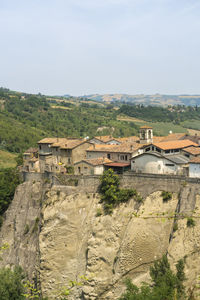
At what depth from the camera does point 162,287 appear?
83.1 feet

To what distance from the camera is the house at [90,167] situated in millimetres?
44844

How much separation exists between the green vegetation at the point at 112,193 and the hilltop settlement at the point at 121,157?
2766 millimetres

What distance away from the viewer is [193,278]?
30.5 meters

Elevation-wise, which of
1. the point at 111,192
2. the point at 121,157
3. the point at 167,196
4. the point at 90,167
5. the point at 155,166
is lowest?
the point at 111,192

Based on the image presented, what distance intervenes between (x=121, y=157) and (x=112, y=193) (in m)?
9.17

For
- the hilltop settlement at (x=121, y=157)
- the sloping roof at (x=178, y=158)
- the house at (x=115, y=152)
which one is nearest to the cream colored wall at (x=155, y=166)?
the hilltop settlement at (x=121, y=157)

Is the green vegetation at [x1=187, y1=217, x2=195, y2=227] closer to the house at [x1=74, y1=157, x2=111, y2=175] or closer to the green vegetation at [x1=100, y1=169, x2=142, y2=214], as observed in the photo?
the green vegetation at [x1=100, y1=169, x2=142, y2=214]

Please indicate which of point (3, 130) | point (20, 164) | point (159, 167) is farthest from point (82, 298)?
point (3, 130)

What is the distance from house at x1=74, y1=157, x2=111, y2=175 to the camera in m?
44.8

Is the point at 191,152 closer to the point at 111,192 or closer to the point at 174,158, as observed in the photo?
the point at 174,158

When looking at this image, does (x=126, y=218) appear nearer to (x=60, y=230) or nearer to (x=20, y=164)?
(x=60, y=230)

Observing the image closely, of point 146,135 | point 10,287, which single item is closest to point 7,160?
point 146,135

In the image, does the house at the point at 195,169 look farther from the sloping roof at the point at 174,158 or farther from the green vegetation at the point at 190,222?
the green vegetation at the point at 190,222

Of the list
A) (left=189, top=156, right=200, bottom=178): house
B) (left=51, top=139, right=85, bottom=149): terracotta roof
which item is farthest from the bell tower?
(left=189, top=156, right=200, bottom=178): house
